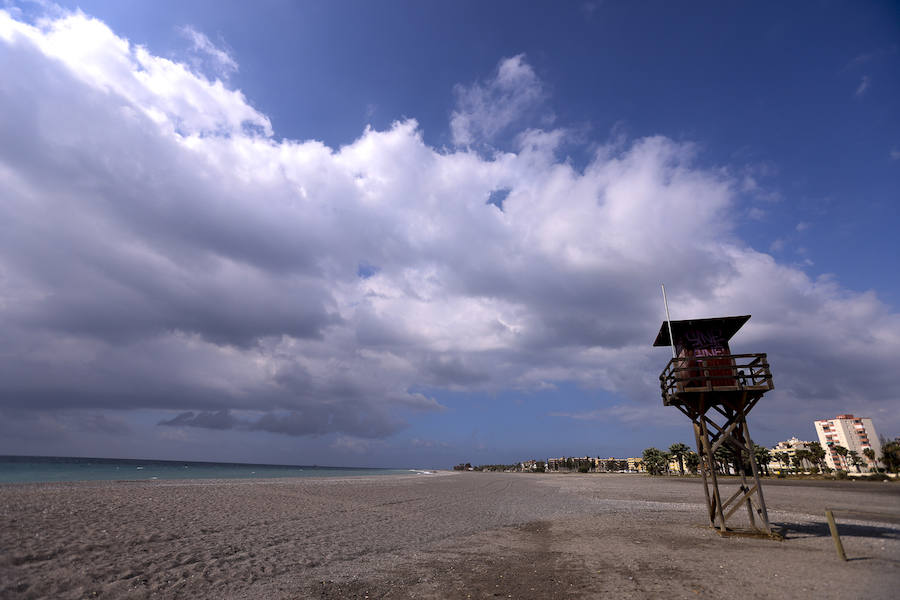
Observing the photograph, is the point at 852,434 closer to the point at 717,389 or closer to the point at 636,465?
the point at 636,465

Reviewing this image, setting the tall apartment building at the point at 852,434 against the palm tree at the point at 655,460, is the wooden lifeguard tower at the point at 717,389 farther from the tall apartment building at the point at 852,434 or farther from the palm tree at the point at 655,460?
Result: the tall apartment building at the point at 852,434

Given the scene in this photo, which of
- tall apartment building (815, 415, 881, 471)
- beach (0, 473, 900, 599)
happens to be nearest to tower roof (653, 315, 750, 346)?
beach (0, 473, 900, 599)

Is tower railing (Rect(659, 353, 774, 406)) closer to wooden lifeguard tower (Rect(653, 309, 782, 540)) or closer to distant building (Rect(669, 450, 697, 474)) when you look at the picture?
wooden lifeguard tower (Rect(653, 309, 782, 540))

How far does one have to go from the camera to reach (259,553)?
A: 544 inches

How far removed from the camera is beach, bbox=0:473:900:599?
402 inches

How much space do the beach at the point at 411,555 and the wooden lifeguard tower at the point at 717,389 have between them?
4.65 ft

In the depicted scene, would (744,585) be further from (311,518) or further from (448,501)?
(448,501)

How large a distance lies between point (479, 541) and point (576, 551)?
13.2ft

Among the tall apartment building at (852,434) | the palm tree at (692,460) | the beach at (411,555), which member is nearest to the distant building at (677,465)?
the palm tree at (692,460)

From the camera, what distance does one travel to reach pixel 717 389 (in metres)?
16.6

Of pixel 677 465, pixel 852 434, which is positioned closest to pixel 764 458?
pixel 677 465

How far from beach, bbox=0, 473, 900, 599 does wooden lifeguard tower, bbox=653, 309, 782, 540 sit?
4.65 feet

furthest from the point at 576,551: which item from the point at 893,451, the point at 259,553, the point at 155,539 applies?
the point at 893,451

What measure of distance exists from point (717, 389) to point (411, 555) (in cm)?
1378
